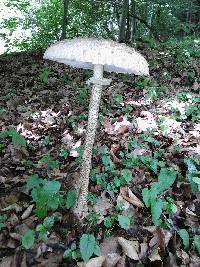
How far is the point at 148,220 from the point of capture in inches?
146

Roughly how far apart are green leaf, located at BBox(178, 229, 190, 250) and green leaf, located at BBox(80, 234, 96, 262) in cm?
90

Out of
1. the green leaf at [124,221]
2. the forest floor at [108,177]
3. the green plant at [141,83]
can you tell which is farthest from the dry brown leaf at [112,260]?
the green plant at [141,83]

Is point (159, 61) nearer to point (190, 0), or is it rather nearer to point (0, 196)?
point (190, 0)

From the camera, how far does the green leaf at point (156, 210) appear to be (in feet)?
11.7

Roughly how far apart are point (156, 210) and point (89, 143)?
100 centimetres

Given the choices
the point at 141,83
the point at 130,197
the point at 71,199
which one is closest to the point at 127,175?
the point at 130,197

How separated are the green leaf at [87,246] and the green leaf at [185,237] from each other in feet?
2.94

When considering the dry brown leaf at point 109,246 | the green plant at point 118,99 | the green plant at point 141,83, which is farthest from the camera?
the green plant at point 141,83

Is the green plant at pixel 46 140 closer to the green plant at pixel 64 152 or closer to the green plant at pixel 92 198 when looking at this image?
the green plant at pixel 64 152

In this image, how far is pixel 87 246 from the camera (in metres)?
3.25

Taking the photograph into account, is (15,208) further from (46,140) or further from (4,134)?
(4,134)

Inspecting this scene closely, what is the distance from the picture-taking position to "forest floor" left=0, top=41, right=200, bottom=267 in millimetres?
3420

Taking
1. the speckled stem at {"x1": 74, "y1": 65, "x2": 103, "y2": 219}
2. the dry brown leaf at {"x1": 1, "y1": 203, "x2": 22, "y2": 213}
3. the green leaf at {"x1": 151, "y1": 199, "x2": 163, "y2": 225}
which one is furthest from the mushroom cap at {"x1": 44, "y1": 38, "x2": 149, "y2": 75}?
the dry brown leaf at {"x1": 1, "y1": 203, "x2": 22, "y2": 213}

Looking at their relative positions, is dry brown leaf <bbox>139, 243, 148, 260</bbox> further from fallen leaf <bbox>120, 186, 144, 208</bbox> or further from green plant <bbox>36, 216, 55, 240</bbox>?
green plant <bbox>36, 216, 55, 240</bbox>
